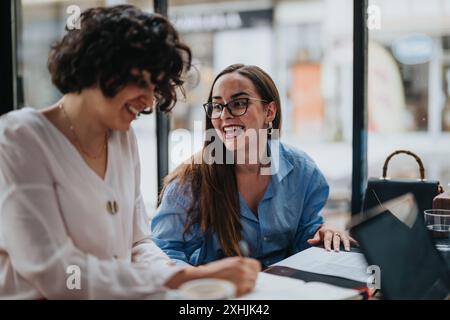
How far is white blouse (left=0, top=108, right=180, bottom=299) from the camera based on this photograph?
3.29ft

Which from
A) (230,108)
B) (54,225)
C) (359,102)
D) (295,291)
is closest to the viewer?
(54,225)

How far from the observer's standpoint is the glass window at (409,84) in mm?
2596

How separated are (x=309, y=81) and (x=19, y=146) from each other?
3.83 meters

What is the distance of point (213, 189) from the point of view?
175 centimetres

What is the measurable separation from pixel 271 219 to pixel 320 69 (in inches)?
121

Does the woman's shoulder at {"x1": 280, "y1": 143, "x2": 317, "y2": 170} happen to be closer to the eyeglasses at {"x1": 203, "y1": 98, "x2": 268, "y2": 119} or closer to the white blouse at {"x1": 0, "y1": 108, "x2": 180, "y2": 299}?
the eyeglasses at {"x1": 203, "y1": 98, "x2": 268, "y2": 119}

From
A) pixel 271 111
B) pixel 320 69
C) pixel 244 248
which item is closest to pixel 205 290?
pixel 244 248

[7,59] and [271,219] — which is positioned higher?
[7,59]

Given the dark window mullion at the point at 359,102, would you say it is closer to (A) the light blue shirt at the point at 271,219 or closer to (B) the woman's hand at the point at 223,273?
(A) the light blue shirt at the point at 271,219

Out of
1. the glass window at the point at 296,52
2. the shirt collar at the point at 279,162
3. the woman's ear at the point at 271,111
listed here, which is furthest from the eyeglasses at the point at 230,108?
the glass window at the point at 296,52

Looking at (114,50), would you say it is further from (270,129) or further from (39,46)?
(39,46)

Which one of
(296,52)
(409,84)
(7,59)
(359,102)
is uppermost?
(296,52)

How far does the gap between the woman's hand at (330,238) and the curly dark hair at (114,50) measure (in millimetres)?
765

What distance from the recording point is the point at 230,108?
175 centimetres
